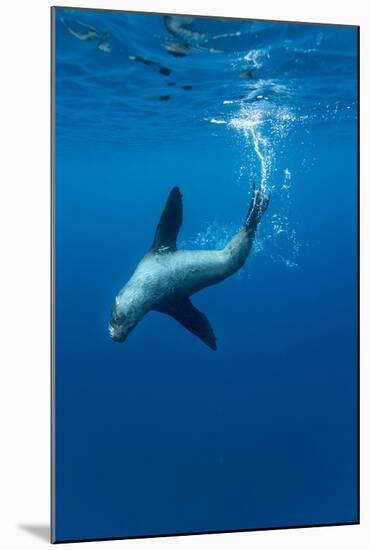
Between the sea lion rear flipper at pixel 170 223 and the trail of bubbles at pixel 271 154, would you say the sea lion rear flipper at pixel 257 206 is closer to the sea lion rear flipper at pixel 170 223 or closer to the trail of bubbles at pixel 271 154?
the trail of bubbles at pixel 271 154

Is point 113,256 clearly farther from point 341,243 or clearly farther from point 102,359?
point 341,243

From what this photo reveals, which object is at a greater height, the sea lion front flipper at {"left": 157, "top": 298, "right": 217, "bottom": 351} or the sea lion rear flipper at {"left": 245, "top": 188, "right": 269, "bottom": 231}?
the sea lion rear flipper at {"left": 245, "top": 188, "right": 269, "bottom": 231}

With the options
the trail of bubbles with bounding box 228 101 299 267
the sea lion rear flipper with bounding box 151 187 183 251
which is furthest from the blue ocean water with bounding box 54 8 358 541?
the sea lion rear flipper with bounding box 151 187 183 251

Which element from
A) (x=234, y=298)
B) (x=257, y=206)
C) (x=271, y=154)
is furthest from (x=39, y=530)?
(x=271, y=154)

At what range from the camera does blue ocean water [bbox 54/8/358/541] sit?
7191 mm

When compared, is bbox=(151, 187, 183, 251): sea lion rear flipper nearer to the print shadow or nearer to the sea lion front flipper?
the sea lion front flipper

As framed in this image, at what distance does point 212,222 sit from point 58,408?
2.56 metres

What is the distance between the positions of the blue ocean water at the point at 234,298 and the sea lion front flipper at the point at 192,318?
0.34ft

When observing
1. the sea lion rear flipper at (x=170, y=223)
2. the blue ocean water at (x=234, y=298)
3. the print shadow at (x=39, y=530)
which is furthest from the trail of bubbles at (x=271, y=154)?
the print shadow at (x=39, y=530)

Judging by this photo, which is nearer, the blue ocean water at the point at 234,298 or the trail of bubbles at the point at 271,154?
the blue ocean water at the point at 234,298

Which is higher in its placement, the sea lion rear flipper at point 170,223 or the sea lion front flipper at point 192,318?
the sea lion rear flipper at point 170,223

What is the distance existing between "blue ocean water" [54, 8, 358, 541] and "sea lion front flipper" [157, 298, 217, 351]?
10cm

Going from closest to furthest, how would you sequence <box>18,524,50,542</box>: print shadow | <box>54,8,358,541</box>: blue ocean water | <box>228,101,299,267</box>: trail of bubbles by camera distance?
<box>18,524,50,542</box>: print shadow, <box>54,8,358,541</box>: blue ocean water, <box>228,101,299,267</box>: trail of bubbles

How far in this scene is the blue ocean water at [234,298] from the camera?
23.6ft
